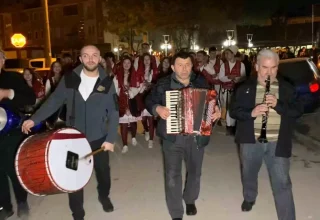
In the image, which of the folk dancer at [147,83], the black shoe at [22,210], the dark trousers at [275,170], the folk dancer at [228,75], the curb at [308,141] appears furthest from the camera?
the folk dancer at [228,75]

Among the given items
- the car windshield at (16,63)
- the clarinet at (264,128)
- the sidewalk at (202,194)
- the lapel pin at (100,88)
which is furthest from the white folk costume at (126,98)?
the car windshield at (16,63)

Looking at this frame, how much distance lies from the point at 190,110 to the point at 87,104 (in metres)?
1.09

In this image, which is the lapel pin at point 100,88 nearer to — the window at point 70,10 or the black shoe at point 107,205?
the black shoe at point 107,205

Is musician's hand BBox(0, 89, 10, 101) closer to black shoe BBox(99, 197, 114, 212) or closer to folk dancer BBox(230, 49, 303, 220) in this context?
black shoe BBox(99, 197, 114, 212)

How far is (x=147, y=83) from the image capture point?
8586mm

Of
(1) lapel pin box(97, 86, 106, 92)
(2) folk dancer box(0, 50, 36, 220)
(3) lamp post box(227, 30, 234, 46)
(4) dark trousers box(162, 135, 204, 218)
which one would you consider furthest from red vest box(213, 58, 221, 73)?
(3) lamp post box(227, 30, 234, 46)

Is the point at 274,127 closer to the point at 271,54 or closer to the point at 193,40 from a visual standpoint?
the point at 271,54

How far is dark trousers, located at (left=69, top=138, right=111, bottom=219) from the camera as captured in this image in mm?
4699

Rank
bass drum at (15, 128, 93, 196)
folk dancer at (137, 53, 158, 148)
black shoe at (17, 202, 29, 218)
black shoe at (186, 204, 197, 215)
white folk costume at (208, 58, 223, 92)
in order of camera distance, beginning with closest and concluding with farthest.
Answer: bass drum at (15, 128, 93, 196), black shoe at (186, 204, 197, 215), black shoe at (17, 202, 29, 218), folk dancer at (137, 53, 158, 148), white folk costume at (208, 58, 223, 92)

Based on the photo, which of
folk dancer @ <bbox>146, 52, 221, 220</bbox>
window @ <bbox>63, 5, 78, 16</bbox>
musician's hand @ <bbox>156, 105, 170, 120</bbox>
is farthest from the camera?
window @ <bbox>63, 5, 78, 16</bbox>

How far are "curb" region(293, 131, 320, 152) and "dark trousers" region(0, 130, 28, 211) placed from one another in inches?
198

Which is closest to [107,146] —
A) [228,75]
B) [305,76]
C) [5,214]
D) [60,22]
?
[5,214]

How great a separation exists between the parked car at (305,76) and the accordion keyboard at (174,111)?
6.12 m

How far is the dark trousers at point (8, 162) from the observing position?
4.88 meters
